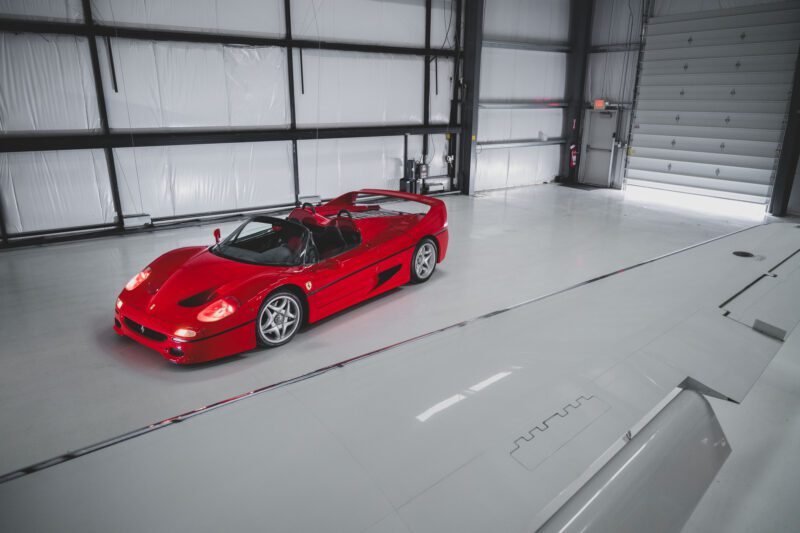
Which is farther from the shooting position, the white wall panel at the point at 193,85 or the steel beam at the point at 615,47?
the steel beam at the point at 615,47

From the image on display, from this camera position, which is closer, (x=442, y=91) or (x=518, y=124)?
(x=442, y=91)

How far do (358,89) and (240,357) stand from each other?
8387mm

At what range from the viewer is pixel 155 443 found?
1347 millimetres

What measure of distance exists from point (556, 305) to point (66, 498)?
6.85 feet

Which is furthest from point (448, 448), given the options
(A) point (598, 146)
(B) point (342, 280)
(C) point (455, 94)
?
(A) point (598, 146)

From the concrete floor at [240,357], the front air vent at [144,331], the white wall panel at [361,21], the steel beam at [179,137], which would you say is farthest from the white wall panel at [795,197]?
the front air vent at [144,331]

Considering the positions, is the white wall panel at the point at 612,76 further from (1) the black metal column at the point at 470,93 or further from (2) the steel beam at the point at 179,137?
(2) the steel beam at the point at 179,137

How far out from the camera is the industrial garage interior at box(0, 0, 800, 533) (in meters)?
1.28

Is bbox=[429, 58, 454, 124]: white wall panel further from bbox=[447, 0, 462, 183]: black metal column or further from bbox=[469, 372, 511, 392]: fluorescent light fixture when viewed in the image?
bbox=[469, 372, 511, 392]: fluorescent light fixture

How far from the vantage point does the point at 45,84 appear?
7.96 metres

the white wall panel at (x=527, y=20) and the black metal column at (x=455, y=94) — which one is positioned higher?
the white wall panel at (x=527, y=20)

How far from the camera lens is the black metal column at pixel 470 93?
12375mm

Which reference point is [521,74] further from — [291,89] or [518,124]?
[291,89]

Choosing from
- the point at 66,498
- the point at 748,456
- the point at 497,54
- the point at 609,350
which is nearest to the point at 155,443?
the point at 66,498
